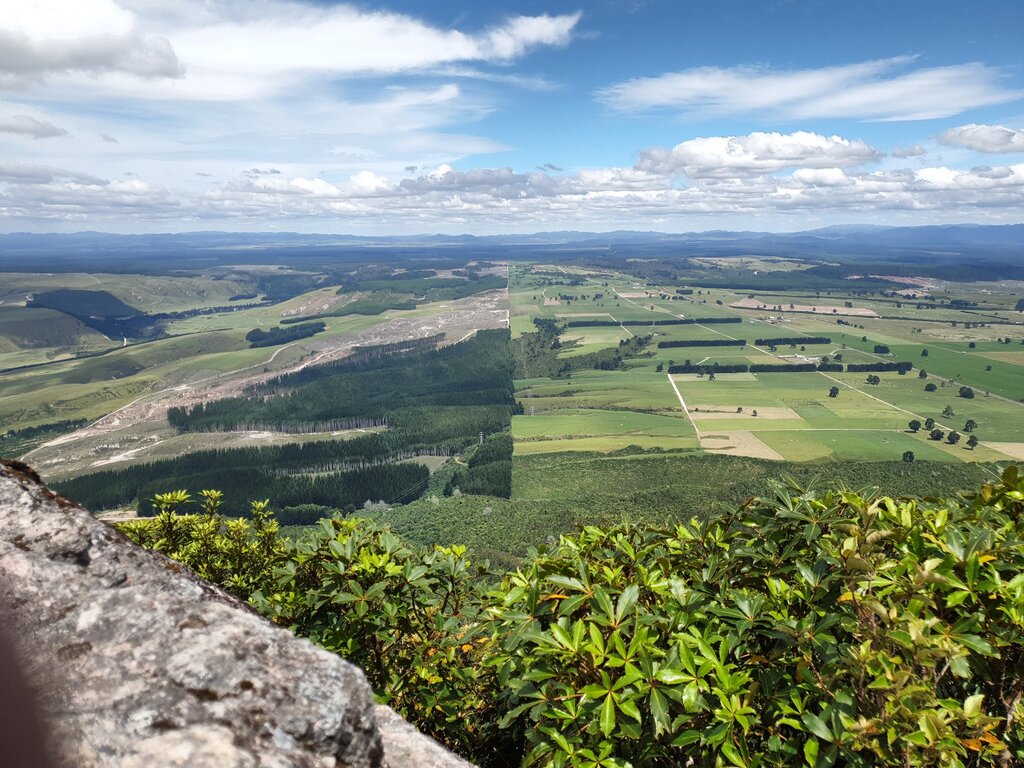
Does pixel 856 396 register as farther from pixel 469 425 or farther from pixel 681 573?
pixel 681 573

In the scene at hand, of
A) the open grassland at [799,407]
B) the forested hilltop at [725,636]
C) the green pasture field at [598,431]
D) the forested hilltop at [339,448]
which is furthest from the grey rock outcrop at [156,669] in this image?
the green pasture field at [598,431]

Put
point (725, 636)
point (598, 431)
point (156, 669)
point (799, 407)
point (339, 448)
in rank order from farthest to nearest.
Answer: point (339, 448), point (799, 407), point (598, 431), point (725, 636), point (156, 669)

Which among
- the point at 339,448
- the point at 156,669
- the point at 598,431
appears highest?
the point at 156,669

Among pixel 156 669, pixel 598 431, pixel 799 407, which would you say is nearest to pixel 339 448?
pixel 598 431

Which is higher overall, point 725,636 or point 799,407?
point 725,636

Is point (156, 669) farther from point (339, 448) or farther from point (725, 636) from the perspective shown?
point (339, 448)

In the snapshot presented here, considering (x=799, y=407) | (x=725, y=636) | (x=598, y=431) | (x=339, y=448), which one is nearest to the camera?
(x=725, y=636)

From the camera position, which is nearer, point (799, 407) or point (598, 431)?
point (598, 431)
